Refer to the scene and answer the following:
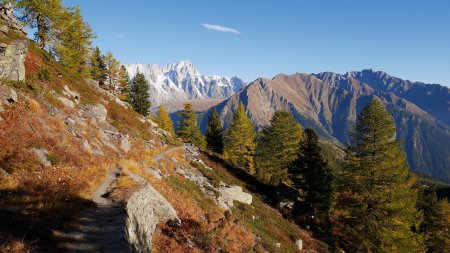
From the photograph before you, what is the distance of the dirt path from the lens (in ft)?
28.6

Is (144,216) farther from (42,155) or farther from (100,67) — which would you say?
(100,67)

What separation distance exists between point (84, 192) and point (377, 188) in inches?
922

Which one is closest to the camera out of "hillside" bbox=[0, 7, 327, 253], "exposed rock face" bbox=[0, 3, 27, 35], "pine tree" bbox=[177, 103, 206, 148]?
"hillside" bbox=[0, 7, 327, 253]

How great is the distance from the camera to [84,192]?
12.2 meters

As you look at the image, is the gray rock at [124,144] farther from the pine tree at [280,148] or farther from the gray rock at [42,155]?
the pine tree at [280,148]

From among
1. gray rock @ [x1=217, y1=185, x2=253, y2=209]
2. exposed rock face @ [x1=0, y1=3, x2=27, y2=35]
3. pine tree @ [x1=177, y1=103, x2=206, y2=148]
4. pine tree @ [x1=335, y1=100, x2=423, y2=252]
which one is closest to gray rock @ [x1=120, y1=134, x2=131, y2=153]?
gray rock @ [x1=217, y1=185, x2=253, y2=209]

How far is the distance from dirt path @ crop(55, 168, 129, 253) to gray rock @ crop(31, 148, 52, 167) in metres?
2.99

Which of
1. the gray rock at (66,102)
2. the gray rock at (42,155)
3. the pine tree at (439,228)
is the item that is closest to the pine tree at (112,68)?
the gray rock at (66,102)

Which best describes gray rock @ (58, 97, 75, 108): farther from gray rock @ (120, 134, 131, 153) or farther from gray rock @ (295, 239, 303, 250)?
gray rock @ (295, 239, 303, 250)

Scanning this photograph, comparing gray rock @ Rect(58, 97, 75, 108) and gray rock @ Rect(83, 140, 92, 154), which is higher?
gray rock @ Rect(58, 97, 75, 108)

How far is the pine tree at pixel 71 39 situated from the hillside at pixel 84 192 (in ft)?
24.2

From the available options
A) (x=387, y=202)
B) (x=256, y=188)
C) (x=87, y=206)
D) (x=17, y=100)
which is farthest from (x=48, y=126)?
(x=256, y=188)

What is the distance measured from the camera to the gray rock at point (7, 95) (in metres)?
17.1

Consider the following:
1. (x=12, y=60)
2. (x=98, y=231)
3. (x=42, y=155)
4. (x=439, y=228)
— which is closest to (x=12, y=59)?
(x=12, y=60)
